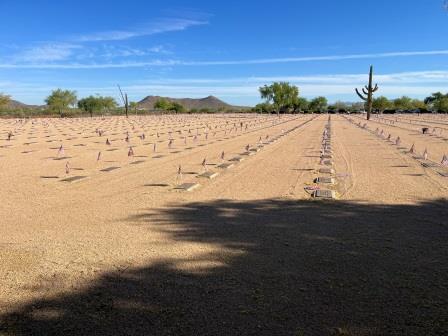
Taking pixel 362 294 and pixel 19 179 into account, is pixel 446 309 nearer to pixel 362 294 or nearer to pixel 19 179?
pixel 362 294

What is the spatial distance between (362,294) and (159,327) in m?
1.59

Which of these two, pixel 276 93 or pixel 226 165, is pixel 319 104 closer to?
pixel 276 93

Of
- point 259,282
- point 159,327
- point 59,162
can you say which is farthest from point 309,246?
point 59,162

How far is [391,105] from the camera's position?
376 feet

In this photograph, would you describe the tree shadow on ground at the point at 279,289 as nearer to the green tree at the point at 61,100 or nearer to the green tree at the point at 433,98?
the green tree at the point at 61,100

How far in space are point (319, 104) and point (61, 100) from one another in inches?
2587

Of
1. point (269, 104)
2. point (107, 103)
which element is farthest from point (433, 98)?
point (107, 103)

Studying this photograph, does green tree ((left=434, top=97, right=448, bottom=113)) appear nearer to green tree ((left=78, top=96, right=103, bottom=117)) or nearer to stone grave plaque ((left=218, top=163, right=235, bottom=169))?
green tree ((left=78, top=96, right=103, bottom=117))

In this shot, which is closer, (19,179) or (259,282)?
(259,282)

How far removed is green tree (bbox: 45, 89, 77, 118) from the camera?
274 feet

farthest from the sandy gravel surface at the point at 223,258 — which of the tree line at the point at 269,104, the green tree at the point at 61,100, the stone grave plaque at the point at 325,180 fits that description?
the green tree at the point at 61,100

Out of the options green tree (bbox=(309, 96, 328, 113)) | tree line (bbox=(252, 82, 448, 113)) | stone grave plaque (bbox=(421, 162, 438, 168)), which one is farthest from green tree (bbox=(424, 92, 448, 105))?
stone grave plaque (bbox=(421, 162, 438, 168))

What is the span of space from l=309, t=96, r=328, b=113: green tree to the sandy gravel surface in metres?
109

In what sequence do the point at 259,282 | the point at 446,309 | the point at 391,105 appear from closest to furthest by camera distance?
the point at 446,309 < the point at 259,282 < the point at 391,105
